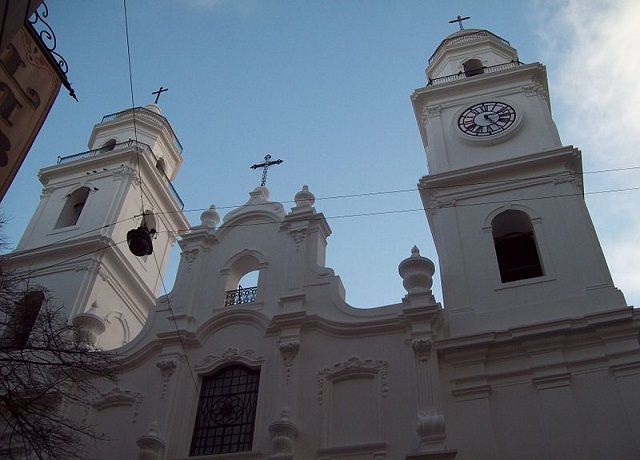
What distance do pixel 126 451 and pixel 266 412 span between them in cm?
309

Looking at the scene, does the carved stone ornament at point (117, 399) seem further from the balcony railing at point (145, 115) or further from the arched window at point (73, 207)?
the balcony railing at point (145, 115)

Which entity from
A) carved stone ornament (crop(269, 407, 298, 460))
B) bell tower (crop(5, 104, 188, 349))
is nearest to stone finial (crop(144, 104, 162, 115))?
bell tower (crop(5, 104, 188, 349))

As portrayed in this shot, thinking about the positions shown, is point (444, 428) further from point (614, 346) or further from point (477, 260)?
point (477, 260)

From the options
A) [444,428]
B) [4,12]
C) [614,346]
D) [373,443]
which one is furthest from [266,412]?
[4,12]

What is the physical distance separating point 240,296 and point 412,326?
188 inches

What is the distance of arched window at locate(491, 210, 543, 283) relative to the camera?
1580cm

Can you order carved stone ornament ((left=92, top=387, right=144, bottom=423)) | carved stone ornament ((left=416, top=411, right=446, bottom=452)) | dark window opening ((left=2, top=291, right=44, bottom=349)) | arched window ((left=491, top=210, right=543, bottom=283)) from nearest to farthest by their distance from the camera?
dark window opening ((left=2, top=291, right=44, bottom=349)) → carved stone ornament ((left=416, top=411, right=446, bottom=452)) → carved stone ornament ((left=92, top=387, right=144, bottom=423)) → arched window ((left=491, top=210, right=543, bottom=283))

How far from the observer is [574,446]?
462 inches

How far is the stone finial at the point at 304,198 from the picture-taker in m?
18.0

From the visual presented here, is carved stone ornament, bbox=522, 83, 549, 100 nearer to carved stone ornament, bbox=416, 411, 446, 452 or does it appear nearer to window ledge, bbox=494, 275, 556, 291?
window ledge, bbox=494, 275, 556, 291

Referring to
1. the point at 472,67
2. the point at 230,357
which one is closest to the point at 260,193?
the point at 230,357

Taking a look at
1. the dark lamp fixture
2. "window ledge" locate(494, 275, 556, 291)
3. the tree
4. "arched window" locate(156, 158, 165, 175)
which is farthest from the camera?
"arched window" locate(156, 158, 165, 175)

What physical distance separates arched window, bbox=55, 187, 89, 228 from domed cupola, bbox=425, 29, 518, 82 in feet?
41.1

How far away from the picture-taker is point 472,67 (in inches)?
932
